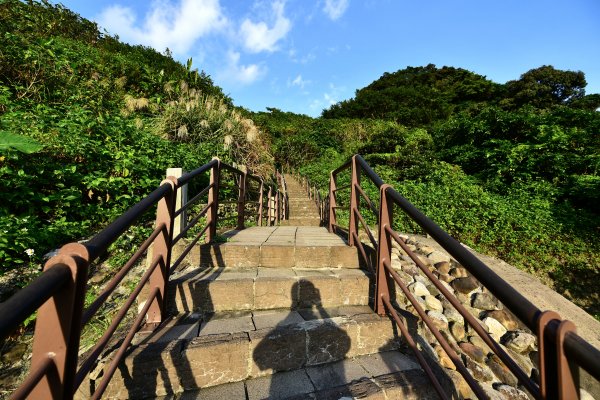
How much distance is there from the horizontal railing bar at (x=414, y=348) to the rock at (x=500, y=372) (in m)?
1.62

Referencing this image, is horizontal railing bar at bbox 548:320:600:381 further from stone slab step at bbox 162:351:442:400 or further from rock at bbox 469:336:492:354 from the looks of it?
rock at bbox 469:336:492:354

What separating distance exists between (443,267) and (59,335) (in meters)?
4.97

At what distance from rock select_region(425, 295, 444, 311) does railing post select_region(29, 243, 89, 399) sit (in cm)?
364

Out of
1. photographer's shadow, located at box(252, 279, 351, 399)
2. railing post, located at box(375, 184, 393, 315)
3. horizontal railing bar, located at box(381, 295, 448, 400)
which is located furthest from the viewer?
railing post, located at box(375, 184, 393, 315)

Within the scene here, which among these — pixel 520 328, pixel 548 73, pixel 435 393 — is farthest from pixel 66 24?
pixel 548 73

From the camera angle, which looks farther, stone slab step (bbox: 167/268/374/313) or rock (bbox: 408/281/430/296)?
rock (bbox: 408/281/430/296)

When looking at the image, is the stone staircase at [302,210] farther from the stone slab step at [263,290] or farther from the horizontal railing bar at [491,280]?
the horizontal railing bar at [491,280]

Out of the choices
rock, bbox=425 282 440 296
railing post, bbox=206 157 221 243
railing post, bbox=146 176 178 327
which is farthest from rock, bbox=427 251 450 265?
railing post, bbox=146 176 178 327

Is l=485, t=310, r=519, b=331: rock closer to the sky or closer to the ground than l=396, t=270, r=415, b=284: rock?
closer to the ground

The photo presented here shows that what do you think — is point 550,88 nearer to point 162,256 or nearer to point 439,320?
point 439,320

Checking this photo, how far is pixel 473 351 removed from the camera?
9.38ft

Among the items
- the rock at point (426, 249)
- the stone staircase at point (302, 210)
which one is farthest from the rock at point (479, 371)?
the stone staircase at point (302, 210)

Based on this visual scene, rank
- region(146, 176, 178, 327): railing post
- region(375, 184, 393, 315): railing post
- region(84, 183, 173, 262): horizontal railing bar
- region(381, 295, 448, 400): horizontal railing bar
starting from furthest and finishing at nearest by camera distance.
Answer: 1. region(375, 184, 393, 315): railing post
2. region(146, 176, 178, 327): railing post
3. region(381, 295, 448, 400): horizontal railing bar
4. region(84, 183, 173, 262): horizontal railing bar

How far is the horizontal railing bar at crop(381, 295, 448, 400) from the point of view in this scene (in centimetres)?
145
